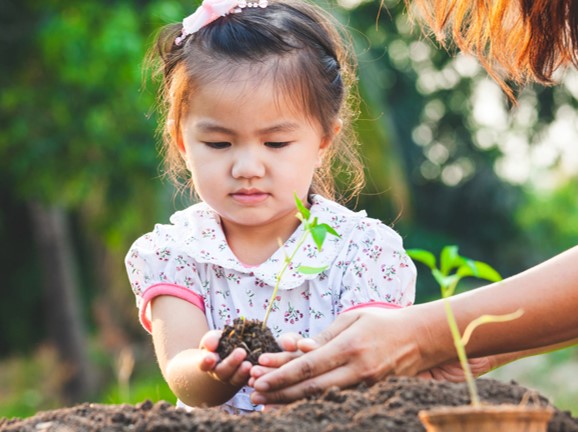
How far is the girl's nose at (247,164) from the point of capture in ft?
9.86

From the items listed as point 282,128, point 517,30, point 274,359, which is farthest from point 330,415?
point 517,30

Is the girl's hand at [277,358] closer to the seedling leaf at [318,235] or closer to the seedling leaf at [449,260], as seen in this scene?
the seedling leaf at [318,235]

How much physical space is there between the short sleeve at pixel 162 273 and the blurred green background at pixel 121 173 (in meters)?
0.50

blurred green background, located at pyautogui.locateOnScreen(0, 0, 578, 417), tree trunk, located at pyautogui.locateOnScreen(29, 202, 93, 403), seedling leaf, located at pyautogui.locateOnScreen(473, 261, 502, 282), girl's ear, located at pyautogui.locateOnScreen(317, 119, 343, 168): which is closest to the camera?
seedling leaf, located at pyautogui.locateOnScreen(473, 261, 502, 282)

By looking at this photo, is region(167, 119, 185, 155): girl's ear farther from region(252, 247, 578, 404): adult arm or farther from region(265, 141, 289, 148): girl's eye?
region(252, 247, 578, 404): adult arm

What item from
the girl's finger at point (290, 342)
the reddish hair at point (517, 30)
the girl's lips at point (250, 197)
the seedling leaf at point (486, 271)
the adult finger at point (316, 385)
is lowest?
the adult finger at point (316, 385)

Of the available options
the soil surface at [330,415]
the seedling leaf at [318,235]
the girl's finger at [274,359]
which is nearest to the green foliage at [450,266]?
the soil surface at [330,415]

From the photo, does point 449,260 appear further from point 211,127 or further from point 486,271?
point 211,127

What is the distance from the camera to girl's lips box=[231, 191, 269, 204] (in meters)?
3.10

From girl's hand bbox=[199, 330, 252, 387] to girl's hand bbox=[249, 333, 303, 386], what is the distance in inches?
1.2

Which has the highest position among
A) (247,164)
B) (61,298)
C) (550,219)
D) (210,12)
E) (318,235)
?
(210,12)

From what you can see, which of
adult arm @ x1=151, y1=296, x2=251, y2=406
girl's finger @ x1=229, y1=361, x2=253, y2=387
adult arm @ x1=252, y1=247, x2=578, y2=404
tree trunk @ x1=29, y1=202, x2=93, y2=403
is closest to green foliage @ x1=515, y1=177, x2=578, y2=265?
tree trunk @ x1=29, y1=202, x2=93, y2=403

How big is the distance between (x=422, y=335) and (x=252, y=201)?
30.5 inches

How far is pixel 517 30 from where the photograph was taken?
3.22 metres
